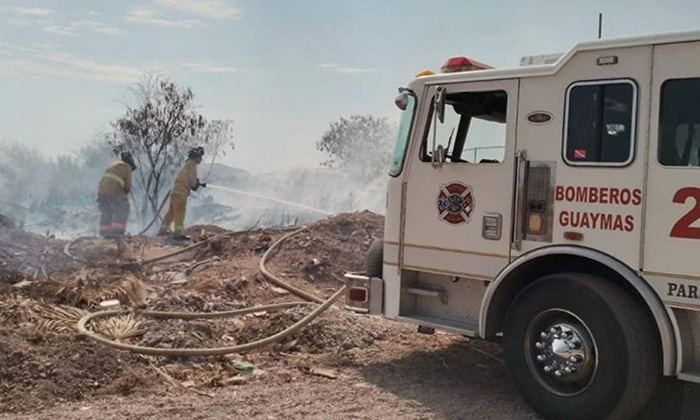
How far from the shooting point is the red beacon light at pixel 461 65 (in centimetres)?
593

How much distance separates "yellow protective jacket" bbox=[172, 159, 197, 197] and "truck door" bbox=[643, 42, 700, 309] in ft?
35.4

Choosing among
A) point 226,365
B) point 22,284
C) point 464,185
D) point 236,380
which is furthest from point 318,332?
point 22,284

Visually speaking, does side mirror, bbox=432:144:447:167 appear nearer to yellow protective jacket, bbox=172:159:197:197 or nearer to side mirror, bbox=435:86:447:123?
side mirror, bbox=435:86:447:123

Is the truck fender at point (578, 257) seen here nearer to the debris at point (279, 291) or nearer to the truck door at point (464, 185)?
the truck door at point (464, 185)

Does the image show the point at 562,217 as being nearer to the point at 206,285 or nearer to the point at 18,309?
the point at 18,309

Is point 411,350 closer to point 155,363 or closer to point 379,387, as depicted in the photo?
point 379,387

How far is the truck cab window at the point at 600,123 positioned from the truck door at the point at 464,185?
0.46 m

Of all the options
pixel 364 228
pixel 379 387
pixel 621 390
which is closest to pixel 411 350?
pixel 379 387

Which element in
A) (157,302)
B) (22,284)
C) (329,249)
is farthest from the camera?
(329,249)

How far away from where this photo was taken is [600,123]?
499cm

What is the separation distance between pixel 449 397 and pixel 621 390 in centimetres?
136

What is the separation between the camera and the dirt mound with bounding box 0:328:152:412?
526 centimetres

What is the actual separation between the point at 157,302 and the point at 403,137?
3343mm

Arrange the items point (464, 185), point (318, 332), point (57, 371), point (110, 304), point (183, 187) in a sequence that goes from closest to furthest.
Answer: point (57, 371)
point (464, 185)
point (318, 332)
point (110, 304)
point (183, 187)
